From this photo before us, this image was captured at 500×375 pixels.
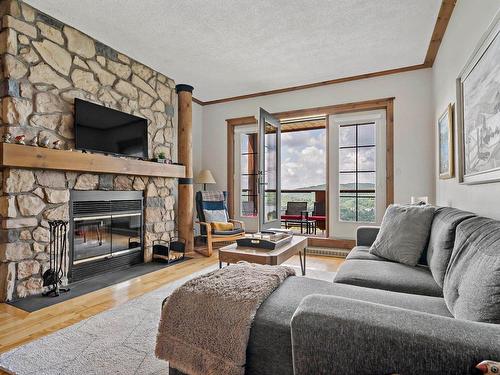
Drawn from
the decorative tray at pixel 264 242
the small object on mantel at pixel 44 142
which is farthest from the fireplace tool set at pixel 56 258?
the decorative tray at pixel 264 242

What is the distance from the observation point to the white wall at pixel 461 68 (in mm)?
1788

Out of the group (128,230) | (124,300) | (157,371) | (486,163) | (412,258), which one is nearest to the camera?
(157,371)

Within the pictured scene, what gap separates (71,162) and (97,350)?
184cm

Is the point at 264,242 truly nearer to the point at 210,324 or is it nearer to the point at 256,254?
the point at 256,254

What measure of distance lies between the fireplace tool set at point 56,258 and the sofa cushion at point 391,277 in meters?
2.55

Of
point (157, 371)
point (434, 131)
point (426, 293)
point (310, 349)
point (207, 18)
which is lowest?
point (157, 371)

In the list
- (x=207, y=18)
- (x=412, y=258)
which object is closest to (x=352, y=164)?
(x=412, y=258)

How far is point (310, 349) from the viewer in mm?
833

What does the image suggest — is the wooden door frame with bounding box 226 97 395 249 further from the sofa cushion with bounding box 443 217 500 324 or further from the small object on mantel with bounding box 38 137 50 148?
the small object on mantel with bounding box 38 137 50 148

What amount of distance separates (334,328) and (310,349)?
96mm

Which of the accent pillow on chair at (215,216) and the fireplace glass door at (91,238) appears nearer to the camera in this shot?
the fireplace glass door at (91,238)

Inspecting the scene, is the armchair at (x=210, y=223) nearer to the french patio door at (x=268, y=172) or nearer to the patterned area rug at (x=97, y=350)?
the french patio door at (x=268, y=172)

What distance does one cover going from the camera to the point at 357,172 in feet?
14.6

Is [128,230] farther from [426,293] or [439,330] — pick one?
[439,330]
